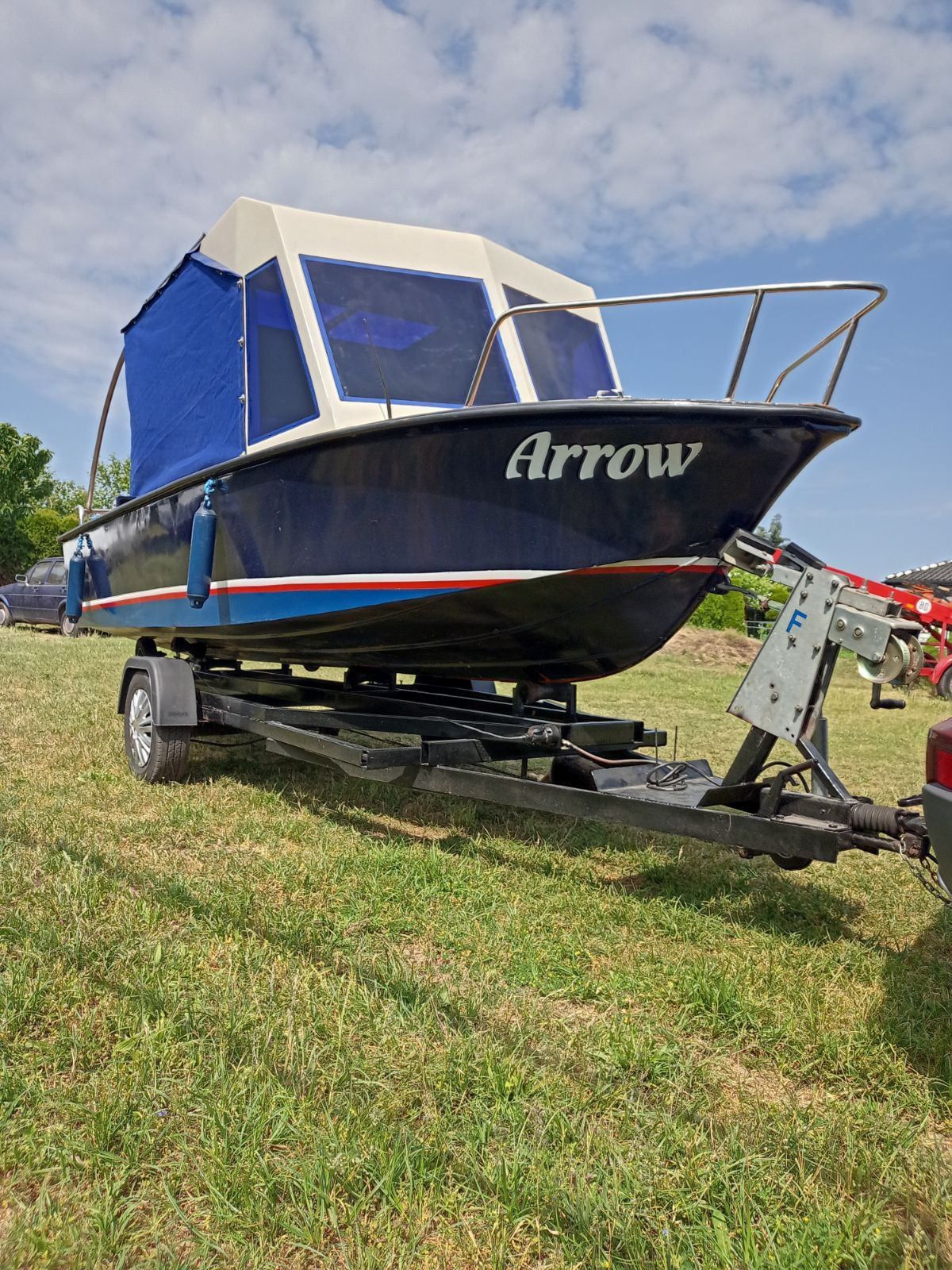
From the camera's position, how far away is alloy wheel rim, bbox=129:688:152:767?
525cm

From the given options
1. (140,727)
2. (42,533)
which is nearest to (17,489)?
(42,533)

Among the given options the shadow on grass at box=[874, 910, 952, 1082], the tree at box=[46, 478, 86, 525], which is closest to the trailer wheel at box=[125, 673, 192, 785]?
the shadow on grass at box=[874, 910, 952, 1082]

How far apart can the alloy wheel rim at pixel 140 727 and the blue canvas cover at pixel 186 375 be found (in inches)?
51.7

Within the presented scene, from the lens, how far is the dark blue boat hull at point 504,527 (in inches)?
136

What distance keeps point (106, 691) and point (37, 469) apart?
2740 cm

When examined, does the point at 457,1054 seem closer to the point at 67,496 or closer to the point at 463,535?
the point at 463,535

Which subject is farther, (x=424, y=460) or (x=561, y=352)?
(x=561, y=352)

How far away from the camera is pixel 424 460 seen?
12.6 feet

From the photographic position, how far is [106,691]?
863 centimetres

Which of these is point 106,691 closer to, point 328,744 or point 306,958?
point 328,744

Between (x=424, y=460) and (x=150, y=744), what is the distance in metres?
2.45

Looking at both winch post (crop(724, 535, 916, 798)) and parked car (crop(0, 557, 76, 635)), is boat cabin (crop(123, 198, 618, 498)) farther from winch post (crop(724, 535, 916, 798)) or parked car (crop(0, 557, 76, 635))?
parked car (crop(0, 557, 76, 635))

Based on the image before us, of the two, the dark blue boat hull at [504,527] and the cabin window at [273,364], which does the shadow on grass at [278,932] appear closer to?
the dark blue boat hull at [504,527]

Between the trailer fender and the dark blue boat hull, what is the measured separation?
52cm
